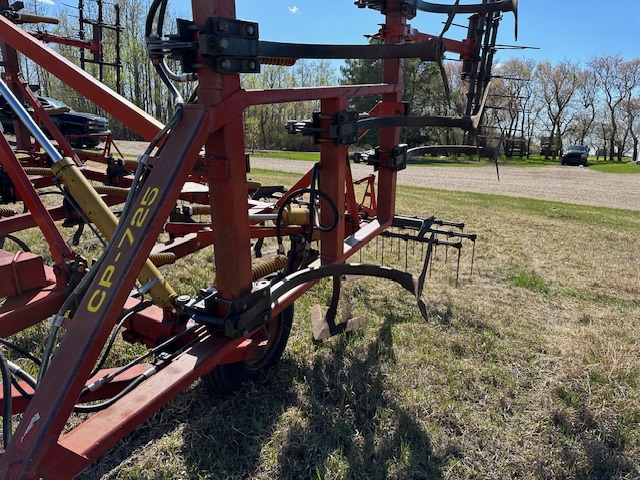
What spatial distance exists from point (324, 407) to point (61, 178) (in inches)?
72.6

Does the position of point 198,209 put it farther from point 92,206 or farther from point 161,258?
point 92,206

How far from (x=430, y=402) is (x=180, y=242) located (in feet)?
6.42

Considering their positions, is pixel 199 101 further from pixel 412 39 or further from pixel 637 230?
pixel 637 230

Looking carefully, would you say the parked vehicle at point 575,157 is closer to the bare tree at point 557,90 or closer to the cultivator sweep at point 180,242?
the bare tree at point 557,90

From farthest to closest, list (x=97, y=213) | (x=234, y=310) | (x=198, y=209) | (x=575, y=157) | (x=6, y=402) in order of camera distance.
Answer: (x=575, y=157) < (x=198, y=209) < (x=97, y=213) < (x=234, y=310) < (x=6, y=402)

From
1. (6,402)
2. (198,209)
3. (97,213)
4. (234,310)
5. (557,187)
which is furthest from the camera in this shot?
(557,187)

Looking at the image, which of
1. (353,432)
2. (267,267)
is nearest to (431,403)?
(353,432)

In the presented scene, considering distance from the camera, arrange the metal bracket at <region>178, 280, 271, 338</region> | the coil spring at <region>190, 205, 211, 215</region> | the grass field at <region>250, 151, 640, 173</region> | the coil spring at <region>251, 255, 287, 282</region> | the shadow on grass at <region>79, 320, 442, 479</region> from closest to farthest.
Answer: the metal bracket at <region>178, 280, 271, 338</region> < the shadow on grass at <region>79, 320, 442, 479</region> < the coil spring at <region>251, 255, 287, 282</region> < the coil spring at <region>190, 205, 211, 215</region> < the grass field at <region>250, 151, 640, 173</region>

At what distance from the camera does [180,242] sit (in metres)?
3.36

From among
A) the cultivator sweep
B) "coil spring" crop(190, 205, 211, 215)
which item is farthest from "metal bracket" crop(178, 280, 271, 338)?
"coil spring" crop(190, 205, 211, 215)

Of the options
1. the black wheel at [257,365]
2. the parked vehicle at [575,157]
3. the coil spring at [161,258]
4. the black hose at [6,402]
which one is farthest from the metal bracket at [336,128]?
the parked vehicle at [575,157]

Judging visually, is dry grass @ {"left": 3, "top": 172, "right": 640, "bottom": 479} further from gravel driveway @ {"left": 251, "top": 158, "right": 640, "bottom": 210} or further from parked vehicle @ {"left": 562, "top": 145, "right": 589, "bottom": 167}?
parked vehicle @ {"left": 562, "top": 145, "right": 589, "bottom": 167}

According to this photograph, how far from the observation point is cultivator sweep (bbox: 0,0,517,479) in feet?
5.15

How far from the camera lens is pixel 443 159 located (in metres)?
30.8
